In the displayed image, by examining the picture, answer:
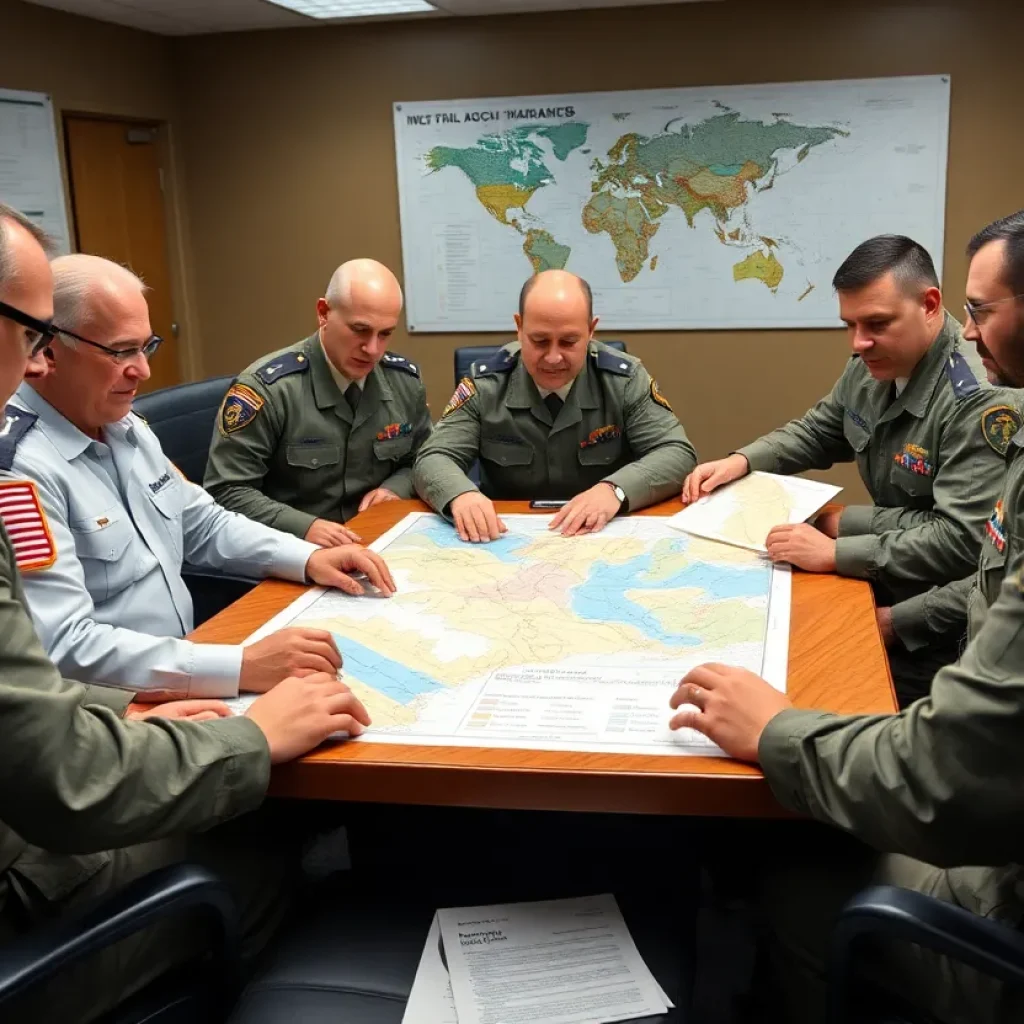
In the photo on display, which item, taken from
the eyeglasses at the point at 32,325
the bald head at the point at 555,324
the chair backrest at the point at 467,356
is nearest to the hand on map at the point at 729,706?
the eyeglasses at the point at 32,325

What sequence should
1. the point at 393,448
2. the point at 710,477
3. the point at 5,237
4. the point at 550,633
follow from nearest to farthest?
1. the point at 5,237
2. the point at 550,633
3. the point at 710,477
4. the point at 393,448

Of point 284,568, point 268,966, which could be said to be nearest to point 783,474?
point 284,568

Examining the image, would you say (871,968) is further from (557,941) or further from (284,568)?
(284,568)

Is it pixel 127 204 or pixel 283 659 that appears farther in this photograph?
pixel 127 204

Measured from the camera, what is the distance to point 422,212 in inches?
190

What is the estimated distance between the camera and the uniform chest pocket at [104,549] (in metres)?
1.67

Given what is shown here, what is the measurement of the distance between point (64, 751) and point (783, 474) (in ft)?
6.30

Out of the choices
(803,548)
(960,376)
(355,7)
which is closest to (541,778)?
(803,548)

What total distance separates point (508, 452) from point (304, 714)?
159cm

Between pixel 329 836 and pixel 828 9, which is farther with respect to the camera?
pixel 828 9

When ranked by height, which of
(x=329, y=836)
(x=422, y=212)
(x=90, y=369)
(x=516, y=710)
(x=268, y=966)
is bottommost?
(x=329, y=836)

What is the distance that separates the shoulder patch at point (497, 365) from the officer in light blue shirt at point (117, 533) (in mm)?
979

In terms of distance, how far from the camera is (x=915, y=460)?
215 centimetres

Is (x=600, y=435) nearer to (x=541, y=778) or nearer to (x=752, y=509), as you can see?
(x=752, y=509)
